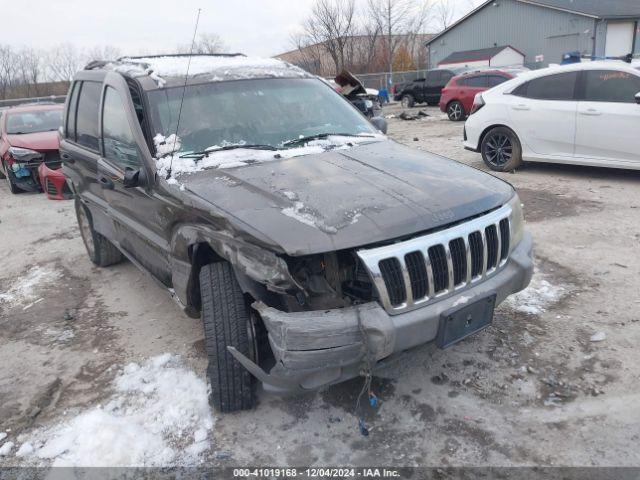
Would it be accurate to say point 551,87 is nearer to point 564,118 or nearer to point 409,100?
point 564,118

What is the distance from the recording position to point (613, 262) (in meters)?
4.74

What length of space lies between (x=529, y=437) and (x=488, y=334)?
1041mm

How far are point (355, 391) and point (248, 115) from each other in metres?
2.00

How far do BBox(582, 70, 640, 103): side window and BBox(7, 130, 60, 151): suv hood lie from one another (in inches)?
335

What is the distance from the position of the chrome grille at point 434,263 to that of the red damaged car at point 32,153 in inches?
307

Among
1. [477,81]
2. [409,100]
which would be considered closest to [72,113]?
[477,81]

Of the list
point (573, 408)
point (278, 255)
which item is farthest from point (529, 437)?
point (278, 255)

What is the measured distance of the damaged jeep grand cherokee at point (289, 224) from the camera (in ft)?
8.03

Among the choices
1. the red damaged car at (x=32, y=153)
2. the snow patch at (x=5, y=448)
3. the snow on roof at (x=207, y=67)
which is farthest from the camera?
the red damaged car at (x=32, y=153)

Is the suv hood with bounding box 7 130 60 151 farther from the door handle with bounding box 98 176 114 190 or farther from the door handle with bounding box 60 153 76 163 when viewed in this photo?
the door handle with bounding box 98 176 114 190

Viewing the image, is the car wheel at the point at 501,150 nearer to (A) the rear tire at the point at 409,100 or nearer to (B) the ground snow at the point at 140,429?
(B) the ground snow at the point at 140,429

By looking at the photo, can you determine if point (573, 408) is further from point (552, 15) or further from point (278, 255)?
point (552, 15)

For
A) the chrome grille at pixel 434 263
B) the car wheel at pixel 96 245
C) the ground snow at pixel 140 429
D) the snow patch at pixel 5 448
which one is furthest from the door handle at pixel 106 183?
the chrome grille at pixel 434 263

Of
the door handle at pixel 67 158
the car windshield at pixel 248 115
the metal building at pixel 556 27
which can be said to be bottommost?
the door handle at pixel 67 158
